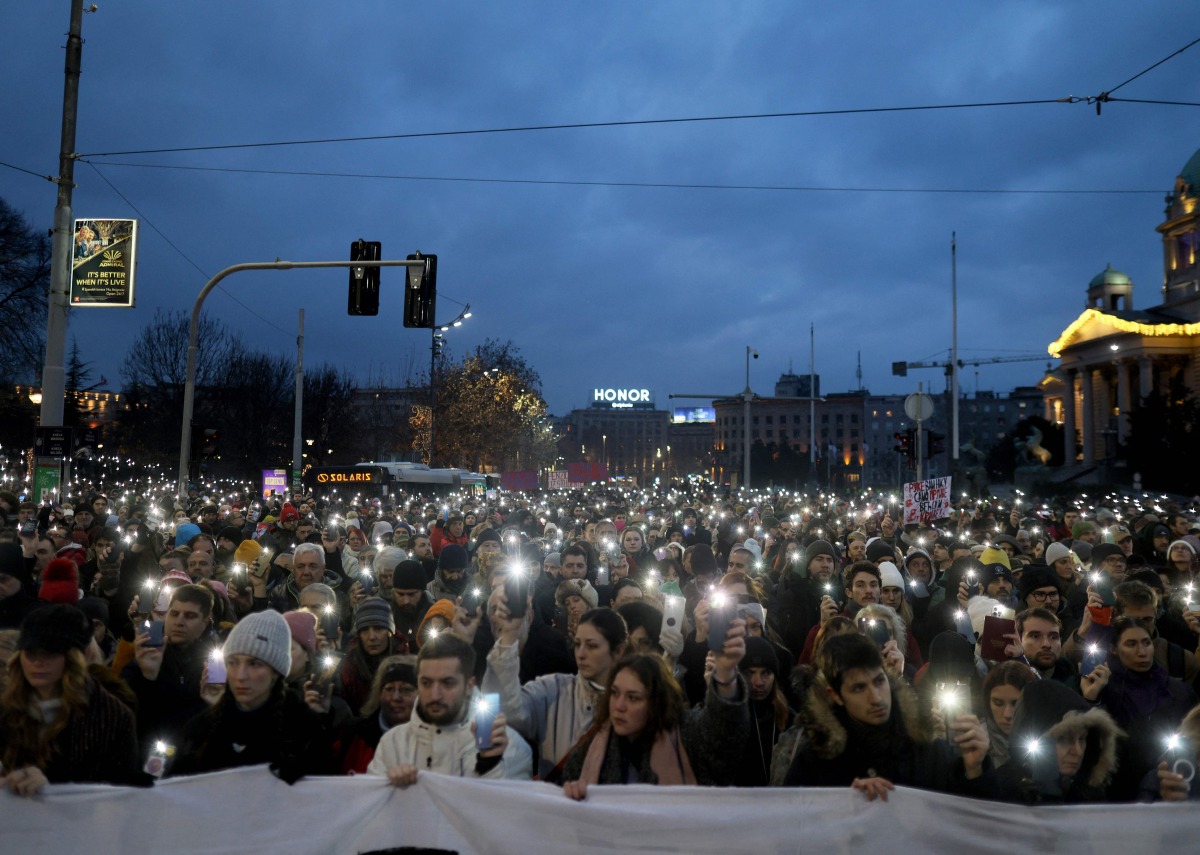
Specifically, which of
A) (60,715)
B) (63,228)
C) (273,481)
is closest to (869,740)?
(60,715)

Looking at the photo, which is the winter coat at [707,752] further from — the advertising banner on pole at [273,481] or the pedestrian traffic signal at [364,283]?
the advertising banner on pole at [273,481]

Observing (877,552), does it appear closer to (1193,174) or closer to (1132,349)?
(1132,349)

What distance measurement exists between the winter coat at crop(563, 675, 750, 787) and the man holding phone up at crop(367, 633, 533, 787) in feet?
1.03

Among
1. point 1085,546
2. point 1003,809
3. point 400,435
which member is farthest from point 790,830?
point 400,435

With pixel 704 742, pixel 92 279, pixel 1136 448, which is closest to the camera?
pixel 704 742

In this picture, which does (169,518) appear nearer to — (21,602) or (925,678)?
(21,602)

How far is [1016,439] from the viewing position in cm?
9919

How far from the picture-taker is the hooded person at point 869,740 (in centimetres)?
378

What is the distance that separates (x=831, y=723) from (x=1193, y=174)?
94.8 metres

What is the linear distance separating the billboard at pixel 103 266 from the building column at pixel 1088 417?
8512 cm

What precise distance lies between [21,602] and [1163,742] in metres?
7.45

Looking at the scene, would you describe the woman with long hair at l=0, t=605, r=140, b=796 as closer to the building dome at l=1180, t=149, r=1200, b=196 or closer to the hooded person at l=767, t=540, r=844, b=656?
the hooded person at l=767, t=540, r=844, b=656

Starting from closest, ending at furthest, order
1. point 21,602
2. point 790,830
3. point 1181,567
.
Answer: point 790,830
point 21,602
point 1181,567

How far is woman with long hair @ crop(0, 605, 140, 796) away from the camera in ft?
12.3
